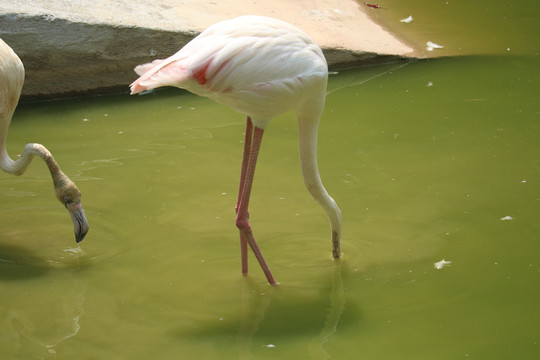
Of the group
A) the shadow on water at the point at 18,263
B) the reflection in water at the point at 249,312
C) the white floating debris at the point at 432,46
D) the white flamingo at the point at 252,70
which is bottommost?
the shadow on water at the point at 18,263

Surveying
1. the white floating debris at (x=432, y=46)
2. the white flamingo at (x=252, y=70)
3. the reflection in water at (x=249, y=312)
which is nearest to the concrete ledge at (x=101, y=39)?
the white floating debris at (x=432, y=46)

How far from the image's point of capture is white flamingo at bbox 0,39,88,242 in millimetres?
3650

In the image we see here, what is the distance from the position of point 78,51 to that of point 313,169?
9.59 ft

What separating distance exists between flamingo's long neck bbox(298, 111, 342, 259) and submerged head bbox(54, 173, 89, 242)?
1.11 metres

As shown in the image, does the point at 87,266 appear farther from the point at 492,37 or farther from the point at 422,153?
the point at 492,37

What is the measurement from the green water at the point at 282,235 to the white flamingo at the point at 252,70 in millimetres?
708

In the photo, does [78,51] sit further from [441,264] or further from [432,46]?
[441,264]

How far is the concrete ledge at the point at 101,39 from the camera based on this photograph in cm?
550

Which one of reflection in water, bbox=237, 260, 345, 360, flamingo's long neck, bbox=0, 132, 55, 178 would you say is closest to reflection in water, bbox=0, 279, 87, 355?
flamingo's long neck, bbox=0, 132, 55, 178

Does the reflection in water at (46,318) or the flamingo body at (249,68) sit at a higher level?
the flamingo body at (249,68)

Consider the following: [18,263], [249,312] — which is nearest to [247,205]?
[249,312]

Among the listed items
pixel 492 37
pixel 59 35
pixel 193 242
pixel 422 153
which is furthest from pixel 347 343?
pixel 492 37

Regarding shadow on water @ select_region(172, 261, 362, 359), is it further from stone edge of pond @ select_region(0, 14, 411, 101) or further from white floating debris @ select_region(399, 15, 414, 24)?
white floating debris @ select_region(399, 15, 414, 24)

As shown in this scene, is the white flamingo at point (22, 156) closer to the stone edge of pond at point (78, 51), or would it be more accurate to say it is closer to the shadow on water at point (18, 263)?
the shadow on water at point (18, 263)
